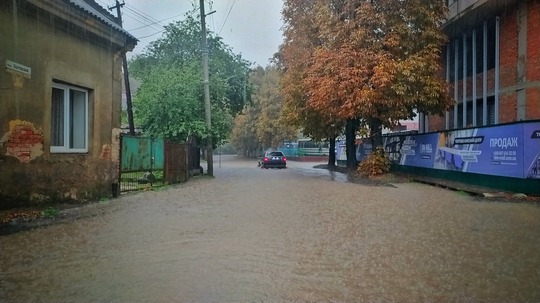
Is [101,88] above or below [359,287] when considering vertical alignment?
above

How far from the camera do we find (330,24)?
2189 cm

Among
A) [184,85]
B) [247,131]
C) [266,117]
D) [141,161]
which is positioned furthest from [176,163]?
[247,131]

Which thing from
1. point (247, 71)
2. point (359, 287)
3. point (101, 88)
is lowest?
point (359, 287)

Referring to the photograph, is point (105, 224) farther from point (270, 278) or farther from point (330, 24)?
point (330, 24)

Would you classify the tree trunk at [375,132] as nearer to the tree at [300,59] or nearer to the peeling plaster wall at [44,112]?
the tree at [300,59]

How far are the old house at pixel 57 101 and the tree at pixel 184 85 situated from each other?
9.74 metres

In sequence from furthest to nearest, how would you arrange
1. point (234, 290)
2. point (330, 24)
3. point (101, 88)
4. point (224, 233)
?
point (330, 24) < point (101, 88) < point (224, 233) < point (234, 290)

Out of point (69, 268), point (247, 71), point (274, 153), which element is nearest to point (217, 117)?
point (247, 71)

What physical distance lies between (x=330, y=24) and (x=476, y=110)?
8.47 metres

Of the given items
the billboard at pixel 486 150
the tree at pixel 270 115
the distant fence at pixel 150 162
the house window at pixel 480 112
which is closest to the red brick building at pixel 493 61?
the house window at pixel 480 112

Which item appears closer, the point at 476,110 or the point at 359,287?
the point at 359,287

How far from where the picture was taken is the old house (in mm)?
9023

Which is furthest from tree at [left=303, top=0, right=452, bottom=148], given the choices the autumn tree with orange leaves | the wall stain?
the wall stain

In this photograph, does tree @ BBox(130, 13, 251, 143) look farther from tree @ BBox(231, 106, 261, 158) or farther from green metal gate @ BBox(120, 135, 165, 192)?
tree @ BBox(231, 106, 261, 158)
